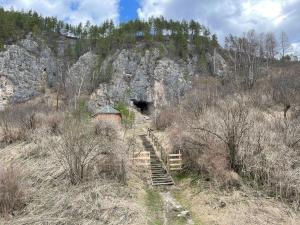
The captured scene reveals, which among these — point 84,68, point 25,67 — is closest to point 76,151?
point 84,68

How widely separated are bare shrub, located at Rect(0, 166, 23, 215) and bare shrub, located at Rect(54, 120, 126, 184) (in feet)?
9.58

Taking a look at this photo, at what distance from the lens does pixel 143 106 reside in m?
68.9

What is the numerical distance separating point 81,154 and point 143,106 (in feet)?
170

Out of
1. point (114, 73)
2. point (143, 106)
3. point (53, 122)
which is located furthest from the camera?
point (114, 73)

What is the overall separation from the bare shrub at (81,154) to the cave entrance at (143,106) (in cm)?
4738

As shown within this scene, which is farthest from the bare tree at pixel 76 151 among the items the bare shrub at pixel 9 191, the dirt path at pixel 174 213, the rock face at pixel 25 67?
the rock face at pixel 25 67

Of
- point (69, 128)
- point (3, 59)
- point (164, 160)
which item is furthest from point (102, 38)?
point (69, 128)

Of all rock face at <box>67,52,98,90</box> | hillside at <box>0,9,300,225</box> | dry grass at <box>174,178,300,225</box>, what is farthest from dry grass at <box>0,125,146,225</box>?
rock face at <box>67,52,98,90</box>

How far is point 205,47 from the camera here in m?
78.8

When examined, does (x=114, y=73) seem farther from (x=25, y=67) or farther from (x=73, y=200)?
(x=73, y=200)

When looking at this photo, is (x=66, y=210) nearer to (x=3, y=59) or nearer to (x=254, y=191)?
(x=254, y=191)

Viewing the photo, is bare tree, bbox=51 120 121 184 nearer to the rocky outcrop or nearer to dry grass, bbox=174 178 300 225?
dry grass, bbox=174 178 300 225

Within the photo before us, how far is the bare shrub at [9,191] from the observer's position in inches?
552

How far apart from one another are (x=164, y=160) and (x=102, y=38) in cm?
5799
